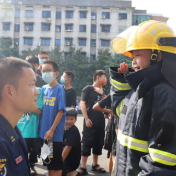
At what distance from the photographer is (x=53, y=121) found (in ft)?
12.8

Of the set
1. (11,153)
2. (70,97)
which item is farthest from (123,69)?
(70,97)

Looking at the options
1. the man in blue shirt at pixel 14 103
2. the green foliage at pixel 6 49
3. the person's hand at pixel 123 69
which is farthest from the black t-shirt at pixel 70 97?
the green foliage at pixel 6 49

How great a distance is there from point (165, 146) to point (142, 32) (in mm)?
919

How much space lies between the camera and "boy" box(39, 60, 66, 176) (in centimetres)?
374

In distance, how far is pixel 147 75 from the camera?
1896 millimetres

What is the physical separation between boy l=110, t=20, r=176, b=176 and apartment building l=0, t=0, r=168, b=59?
41583 mm

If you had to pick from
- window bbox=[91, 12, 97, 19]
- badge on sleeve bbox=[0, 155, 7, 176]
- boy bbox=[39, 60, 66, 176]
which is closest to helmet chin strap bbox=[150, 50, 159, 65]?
badge on sleeve bbox=[0, 155, 7, 176]

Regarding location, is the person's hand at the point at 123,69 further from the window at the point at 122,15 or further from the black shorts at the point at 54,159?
the window at the point at 122,15

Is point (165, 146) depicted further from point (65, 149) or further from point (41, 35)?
point (41, 35)

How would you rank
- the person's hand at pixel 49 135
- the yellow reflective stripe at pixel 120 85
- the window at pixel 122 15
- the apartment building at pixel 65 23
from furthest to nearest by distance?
the window at pixel 122 15 → the apartment building at pixel 65 23 → the person's hand at pixel 49 135 → the yellow reflective stripe at pixel 120 85

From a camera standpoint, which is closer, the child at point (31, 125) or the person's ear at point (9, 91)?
the person's ear at point (9, 91)

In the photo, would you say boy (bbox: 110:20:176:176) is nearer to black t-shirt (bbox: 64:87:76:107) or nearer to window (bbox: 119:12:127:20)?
black t-shirt (bbox: 64:87:76:107)

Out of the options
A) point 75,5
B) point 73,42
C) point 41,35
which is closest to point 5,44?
point 41,35

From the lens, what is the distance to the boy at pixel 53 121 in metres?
3.74
